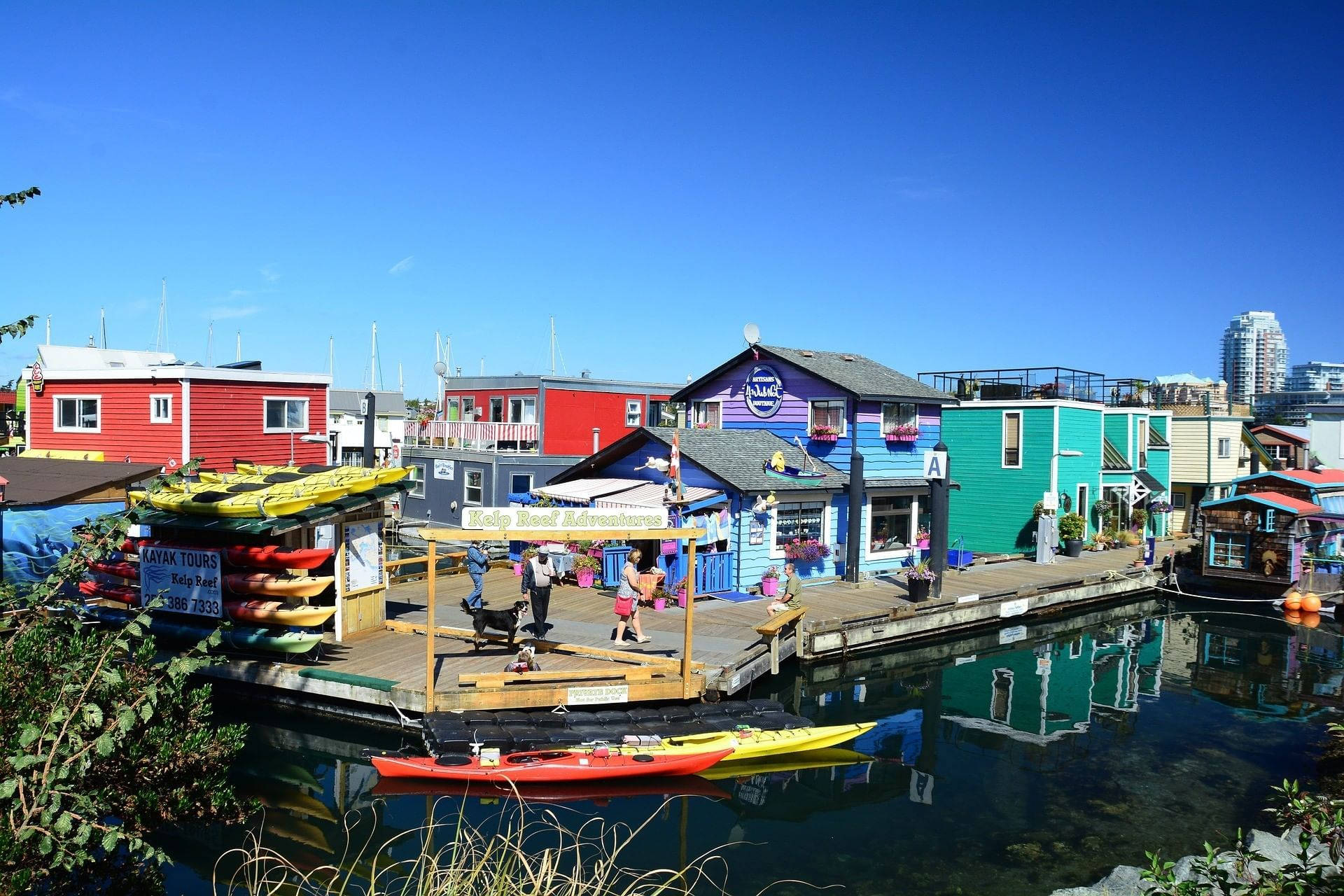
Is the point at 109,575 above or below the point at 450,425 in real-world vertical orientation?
below

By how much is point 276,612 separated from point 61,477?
27.7 feet

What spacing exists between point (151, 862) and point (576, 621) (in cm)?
1359

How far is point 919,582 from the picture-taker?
76.4 ft

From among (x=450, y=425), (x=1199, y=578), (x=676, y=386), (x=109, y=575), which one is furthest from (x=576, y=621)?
(x=1199, y=578)

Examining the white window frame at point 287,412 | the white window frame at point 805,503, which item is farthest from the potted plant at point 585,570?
the white window frame at point 287,412

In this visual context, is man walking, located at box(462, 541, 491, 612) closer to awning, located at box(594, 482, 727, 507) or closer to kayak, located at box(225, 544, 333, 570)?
kayak, located at box(225, 544, 333, 570)

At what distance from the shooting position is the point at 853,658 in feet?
70.3

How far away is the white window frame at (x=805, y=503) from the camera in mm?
24328

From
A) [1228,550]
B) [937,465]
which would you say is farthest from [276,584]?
[1228,550]

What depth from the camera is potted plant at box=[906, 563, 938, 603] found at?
23.3 metres

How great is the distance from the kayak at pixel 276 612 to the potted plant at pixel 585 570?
8147 mm

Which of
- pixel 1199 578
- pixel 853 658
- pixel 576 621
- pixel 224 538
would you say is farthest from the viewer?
pixel 1199 578

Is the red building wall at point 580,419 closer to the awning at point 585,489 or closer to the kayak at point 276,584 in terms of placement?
the awning at point 585,489

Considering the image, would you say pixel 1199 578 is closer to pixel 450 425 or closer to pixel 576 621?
pixel 576 621
